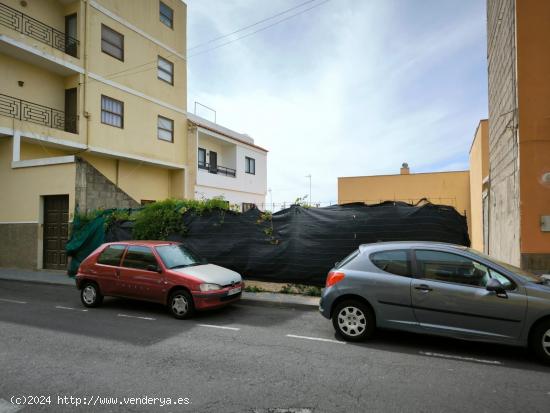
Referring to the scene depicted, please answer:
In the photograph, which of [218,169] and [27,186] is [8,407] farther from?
[218,169]

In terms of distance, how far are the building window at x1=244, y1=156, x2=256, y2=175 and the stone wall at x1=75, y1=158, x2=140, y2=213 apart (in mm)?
15138

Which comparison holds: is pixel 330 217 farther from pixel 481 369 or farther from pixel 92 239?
pixel 92 239

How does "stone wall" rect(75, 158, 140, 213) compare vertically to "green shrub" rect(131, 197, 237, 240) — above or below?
above

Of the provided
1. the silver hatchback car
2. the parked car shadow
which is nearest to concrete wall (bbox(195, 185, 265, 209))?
the silver hatchback car

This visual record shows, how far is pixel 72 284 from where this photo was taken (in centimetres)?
1169

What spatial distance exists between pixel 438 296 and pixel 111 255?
6.90m

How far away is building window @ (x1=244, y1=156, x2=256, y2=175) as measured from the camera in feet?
97.0

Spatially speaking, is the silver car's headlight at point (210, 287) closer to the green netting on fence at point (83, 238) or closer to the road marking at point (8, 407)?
the road marking at point (8, 407)

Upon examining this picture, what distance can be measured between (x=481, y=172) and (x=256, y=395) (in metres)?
14.6

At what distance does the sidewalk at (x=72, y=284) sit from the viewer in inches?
340

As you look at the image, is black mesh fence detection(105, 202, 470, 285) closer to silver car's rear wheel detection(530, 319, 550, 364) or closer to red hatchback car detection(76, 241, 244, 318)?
red hatchback car detection(76, 241, 244, 318)

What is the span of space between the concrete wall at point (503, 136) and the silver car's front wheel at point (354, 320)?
452 cm

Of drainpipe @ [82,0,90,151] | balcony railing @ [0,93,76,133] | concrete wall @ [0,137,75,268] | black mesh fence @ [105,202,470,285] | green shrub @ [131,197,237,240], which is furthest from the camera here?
drainpipe @ [82,0,90,151]

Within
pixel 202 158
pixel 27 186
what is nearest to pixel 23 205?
pixel 27 186
